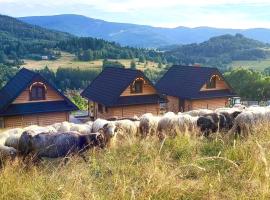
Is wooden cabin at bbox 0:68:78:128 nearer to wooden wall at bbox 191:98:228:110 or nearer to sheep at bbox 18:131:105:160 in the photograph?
wooden wall at bbox 191:98:228:110

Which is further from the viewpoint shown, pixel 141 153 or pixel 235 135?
pixel 235 135

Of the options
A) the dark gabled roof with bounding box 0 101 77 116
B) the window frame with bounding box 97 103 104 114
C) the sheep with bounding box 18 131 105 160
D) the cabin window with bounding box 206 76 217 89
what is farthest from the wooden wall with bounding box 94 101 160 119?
the sheep with bounding box 18 131 105 160

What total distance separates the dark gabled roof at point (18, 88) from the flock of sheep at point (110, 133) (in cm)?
1384

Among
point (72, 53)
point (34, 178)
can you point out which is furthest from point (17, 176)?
point (72, 53)

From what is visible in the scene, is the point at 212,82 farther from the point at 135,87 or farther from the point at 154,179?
the point at 154,179

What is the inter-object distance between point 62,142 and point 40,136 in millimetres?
881

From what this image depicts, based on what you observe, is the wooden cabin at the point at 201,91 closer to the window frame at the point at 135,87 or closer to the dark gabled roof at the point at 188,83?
the dark gabled roof at the point at 188,83

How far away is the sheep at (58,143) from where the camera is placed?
10.3 metres

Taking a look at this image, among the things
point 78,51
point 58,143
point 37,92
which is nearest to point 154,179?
point 58,143

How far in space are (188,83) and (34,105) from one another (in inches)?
546

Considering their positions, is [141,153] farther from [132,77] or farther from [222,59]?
[222,59]

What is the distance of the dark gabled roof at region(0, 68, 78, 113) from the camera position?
27266mm

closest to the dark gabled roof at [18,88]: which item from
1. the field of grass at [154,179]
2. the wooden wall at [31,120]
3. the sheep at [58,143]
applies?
the wooden wall at [31,120]

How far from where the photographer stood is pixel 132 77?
29.6 m
